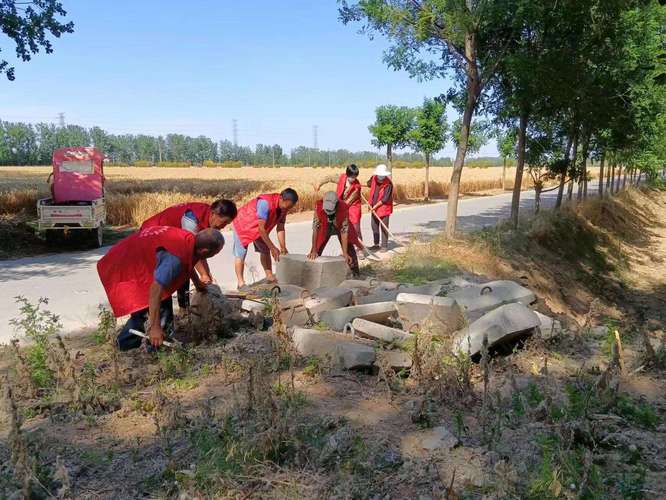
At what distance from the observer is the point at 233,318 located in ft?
19.3

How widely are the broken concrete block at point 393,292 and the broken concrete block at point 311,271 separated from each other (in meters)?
0.76

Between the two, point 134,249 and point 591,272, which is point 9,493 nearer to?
point 134,249

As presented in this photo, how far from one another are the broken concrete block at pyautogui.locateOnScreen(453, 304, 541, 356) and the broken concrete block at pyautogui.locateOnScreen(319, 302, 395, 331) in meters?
0.85

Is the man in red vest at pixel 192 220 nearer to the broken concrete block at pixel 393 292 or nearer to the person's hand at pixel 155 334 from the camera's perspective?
the person's hand at pixel 155 334

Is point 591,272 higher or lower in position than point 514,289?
lower

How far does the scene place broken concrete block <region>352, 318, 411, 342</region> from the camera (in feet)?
18.0

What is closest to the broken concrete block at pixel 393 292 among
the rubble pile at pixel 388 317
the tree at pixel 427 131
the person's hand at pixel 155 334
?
the rubble pile at pixel 388 317

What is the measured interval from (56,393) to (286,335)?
5.88ft

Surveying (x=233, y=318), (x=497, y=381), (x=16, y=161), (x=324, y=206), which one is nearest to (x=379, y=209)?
(x=324, y=206)

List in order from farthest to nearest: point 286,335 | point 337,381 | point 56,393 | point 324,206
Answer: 1. point 324,206
2. point 286,335
3. point 337,381
4. point 56,393

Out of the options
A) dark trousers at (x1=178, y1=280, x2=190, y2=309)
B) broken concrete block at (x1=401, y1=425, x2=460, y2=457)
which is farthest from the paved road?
broken concrete block at (x1=401, y1=425, x2=460, y2=457)

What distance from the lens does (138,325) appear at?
17.1 ft

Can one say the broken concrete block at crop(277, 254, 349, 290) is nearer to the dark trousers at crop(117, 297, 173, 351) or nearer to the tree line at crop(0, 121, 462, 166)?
the dark trousers at crop(117, 297, 173, 351)

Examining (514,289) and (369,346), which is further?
(514,289)
